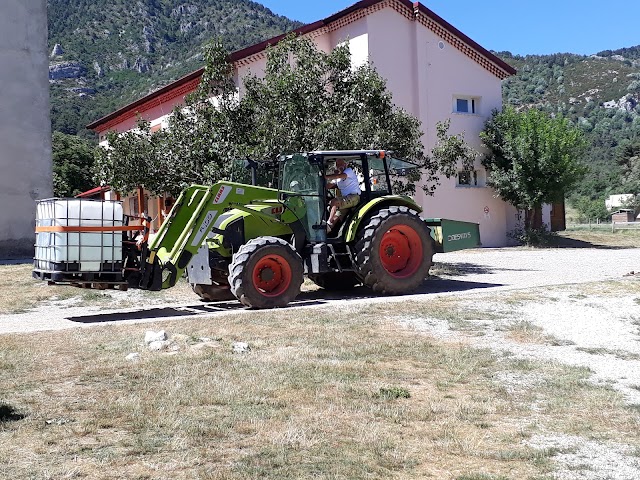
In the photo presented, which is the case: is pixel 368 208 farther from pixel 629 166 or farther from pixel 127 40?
pixel 127 40

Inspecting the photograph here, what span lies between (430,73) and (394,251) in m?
15.9

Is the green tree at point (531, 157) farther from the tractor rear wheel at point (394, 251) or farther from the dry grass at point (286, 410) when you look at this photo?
the dry grass at point (286, 410)

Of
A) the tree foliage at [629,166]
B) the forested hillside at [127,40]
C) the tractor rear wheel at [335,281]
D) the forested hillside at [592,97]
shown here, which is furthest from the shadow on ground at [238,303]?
the forested hillside at [592,97]

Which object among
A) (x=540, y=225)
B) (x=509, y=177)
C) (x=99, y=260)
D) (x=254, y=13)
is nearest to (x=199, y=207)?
(x=99, y=260)

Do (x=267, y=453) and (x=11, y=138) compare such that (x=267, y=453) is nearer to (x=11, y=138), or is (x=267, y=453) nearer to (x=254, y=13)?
(x=11, y=138)

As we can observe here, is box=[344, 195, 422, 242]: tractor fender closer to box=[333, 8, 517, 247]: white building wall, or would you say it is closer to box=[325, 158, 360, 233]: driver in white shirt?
box=[325, 158, 360, 233]: driver in white shirt

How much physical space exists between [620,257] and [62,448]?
20713 mm

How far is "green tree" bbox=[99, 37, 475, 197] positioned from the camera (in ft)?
52.7

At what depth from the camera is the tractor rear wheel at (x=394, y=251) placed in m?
13.0

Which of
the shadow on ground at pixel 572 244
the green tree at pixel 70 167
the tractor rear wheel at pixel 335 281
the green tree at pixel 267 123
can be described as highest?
the green tree at pixel 70 167

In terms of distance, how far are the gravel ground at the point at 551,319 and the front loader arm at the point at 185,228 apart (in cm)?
70

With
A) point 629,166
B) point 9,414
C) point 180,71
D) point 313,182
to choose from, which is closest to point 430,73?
point 313,182

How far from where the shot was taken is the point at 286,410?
5.93 m

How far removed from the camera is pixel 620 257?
22641mm
